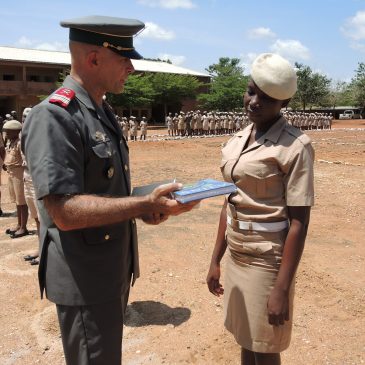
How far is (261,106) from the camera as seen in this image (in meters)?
2.19

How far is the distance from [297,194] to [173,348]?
181 cm

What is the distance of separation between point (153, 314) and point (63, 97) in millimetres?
2571

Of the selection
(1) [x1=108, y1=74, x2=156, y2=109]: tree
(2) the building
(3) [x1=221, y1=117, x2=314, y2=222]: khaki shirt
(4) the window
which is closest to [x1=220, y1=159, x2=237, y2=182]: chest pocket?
(3) [x1=221, y1=117, x2=314, y2=222]: khaki shirt

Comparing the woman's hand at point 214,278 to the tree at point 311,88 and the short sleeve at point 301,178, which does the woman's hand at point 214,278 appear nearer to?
the short sleeve at point 301,178

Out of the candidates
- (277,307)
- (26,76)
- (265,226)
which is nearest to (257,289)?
(277,307)

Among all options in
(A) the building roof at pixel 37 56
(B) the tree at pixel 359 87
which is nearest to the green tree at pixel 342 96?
(B) the tree at pixel 359 87

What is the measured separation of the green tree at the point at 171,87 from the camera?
39.2 m

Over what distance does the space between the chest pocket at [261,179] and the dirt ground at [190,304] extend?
152cm

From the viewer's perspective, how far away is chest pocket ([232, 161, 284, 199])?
2098 millimetres

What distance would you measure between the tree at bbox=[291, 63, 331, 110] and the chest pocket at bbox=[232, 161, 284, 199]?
54.7 metres

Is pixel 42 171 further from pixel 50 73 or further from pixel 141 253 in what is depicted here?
pixel 50 73

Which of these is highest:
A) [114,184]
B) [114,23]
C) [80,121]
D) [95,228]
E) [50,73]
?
[50,73]

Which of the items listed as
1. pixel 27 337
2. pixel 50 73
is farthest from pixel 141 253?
pixel 50 73

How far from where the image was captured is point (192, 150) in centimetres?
1888
